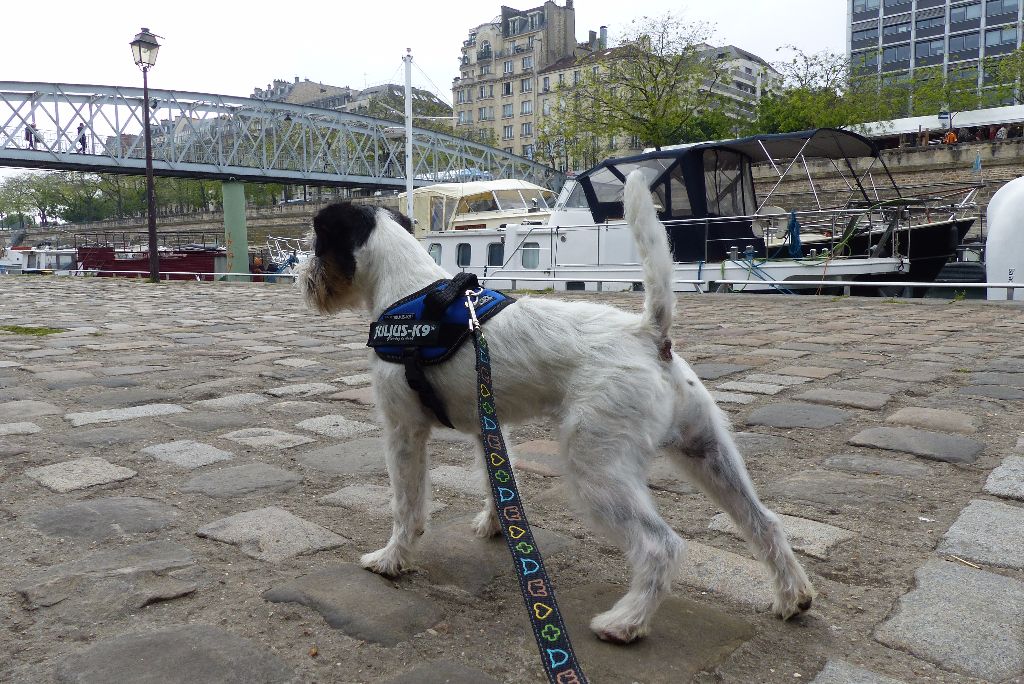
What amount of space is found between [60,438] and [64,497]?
109 cm

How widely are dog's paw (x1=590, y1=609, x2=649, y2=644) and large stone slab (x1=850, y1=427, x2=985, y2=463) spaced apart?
2301 mm

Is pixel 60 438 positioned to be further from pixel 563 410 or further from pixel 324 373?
pixel 563 410

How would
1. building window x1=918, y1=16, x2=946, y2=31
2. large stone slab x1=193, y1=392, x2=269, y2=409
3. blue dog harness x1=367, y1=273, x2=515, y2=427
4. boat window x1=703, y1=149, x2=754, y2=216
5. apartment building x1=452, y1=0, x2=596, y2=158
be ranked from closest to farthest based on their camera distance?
blue dog harness x1=367, y1=273, x2=515, y2=427 < large stone slab x1=193, y1=392, x2=269, y2=409 < boat window x1=703, y1=149, x2=754, y2=216 < building window x1=918, y1=16, x2=946, y2=31 < apartment building x1=452, y1=0, x2=596, y2=158

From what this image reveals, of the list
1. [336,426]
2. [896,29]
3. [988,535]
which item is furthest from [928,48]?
[988,535]

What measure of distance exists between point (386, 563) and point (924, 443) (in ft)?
9.49

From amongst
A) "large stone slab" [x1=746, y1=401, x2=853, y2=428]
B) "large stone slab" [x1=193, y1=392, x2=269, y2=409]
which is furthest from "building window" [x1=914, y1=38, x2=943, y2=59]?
"large stone slab" [x1=193, y1=392, x2=269, y2=409]

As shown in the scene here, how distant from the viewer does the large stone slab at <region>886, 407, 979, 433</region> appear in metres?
4.09

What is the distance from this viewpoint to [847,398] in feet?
15.9

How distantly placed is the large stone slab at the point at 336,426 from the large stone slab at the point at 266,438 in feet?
0.52

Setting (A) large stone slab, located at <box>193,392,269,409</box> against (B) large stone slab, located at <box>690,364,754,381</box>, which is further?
(B) large stone slab, located at <box>690,364,754,381</box>

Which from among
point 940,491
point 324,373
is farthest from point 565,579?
point 324,373

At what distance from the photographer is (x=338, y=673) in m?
1.88

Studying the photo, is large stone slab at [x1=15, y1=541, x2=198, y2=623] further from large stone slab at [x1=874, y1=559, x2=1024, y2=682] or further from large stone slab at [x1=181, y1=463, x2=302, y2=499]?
large stone slab at [x1=874, y1=559, x2=1024, y2=682]

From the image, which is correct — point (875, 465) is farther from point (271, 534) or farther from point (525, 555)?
point (271, 534)
